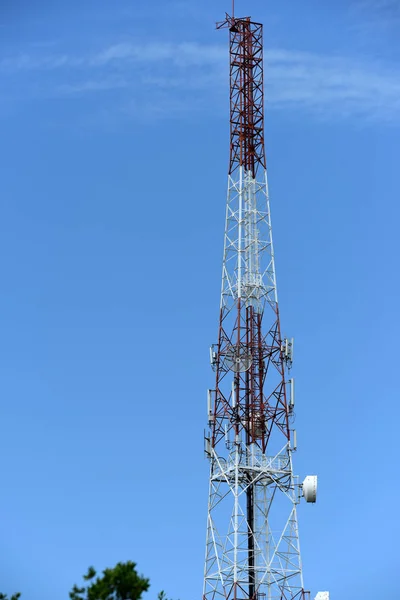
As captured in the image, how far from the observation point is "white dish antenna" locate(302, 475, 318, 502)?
112m

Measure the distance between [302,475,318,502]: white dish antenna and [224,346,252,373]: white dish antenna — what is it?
10.9 metres

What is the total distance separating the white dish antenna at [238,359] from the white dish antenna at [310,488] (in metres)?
10.9

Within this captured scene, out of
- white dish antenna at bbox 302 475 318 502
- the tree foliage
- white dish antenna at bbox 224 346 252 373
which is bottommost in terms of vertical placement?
the tree foliage

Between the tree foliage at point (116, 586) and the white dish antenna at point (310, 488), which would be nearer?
the tree foliage at point (116, 586)

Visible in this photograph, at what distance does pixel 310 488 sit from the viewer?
370ft

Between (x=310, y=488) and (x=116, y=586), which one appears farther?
(x=310, y=488)

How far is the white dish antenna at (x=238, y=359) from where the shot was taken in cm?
11725

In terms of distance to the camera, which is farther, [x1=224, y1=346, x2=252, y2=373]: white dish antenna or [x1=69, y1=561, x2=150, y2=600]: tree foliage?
[x1=224, y1=346, x2=252, y2=373]: white dish antenna

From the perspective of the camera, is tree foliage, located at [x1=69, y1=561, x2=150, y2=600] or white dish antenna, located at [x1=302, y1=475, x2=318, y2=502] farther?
white dish antenna, located at [x1=302, y1=475, x2=318, y2=502]

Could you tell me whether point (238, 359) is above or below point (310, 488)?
above

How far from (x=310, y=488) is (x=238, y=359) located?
12.7 metres

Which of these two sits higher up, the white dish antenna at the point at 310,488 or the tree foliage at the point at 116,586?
the white dish antenna at the point at 310,488

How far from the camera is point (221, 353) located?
118 m

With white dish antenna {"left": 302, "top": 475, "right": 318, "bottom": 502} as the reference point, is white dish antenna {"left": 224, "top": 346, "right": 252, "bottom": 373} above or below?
above
